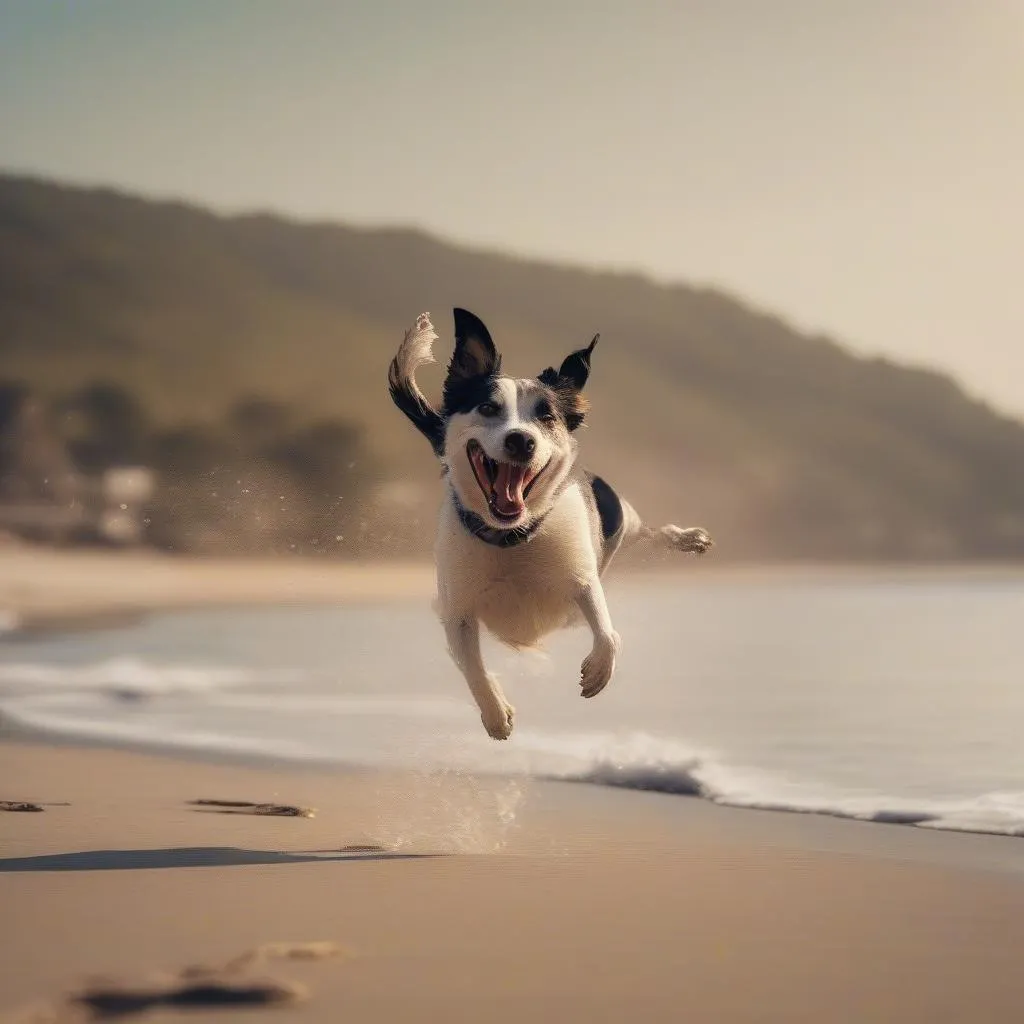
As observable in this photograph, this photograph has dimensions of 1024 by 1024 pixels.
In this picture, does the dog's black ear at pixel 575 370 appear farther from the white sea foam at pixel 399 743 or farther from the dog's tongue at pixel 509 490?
the white sea foam at pixel 399 743

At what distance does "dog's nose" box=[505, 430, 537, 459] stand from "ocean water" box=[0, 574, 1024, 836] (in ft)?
4.97

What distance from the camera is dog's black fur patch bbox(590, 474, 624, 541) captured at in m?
8.16

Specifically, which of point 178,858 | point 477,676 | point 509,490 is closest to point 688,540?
point 477,676

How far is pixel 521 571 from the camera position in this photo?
289 inches

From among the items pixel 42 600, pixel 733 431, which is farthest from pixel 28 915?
pixel 733 431

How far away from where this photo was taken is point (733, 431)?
333ft

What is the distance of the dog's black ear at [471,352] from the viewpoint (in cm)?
704

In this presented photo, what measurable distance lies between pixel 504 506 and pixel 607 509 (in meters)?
1.36

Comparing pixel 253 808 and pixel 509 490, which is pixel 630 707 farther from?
pixel 509 490

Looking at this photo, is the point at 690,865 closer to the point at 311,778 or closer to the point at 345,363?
the point at 311,778

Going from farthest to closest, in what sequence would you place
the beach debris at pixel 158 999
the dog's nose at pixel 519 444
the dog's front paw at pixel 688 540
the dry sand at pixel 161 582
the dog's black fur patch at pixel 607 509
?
the dry sand at pixel 161 582 < the dog's front paw at pixel 688 540 < the dog's black fur patch at pixel 607 509 < the dog's nose at pixel 519 444 < the beach debris at pixel 158 999

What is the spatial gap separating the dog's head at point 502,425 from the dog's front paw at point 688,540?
1.71m

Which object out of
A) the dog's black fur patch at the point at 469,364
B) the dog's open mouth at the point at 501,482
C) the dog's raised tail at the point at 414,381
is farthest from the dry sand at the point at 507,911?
the dog's black fur patch at the point at 469,364

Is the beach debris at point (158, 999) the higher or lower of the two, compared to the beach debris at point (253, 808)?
lower
